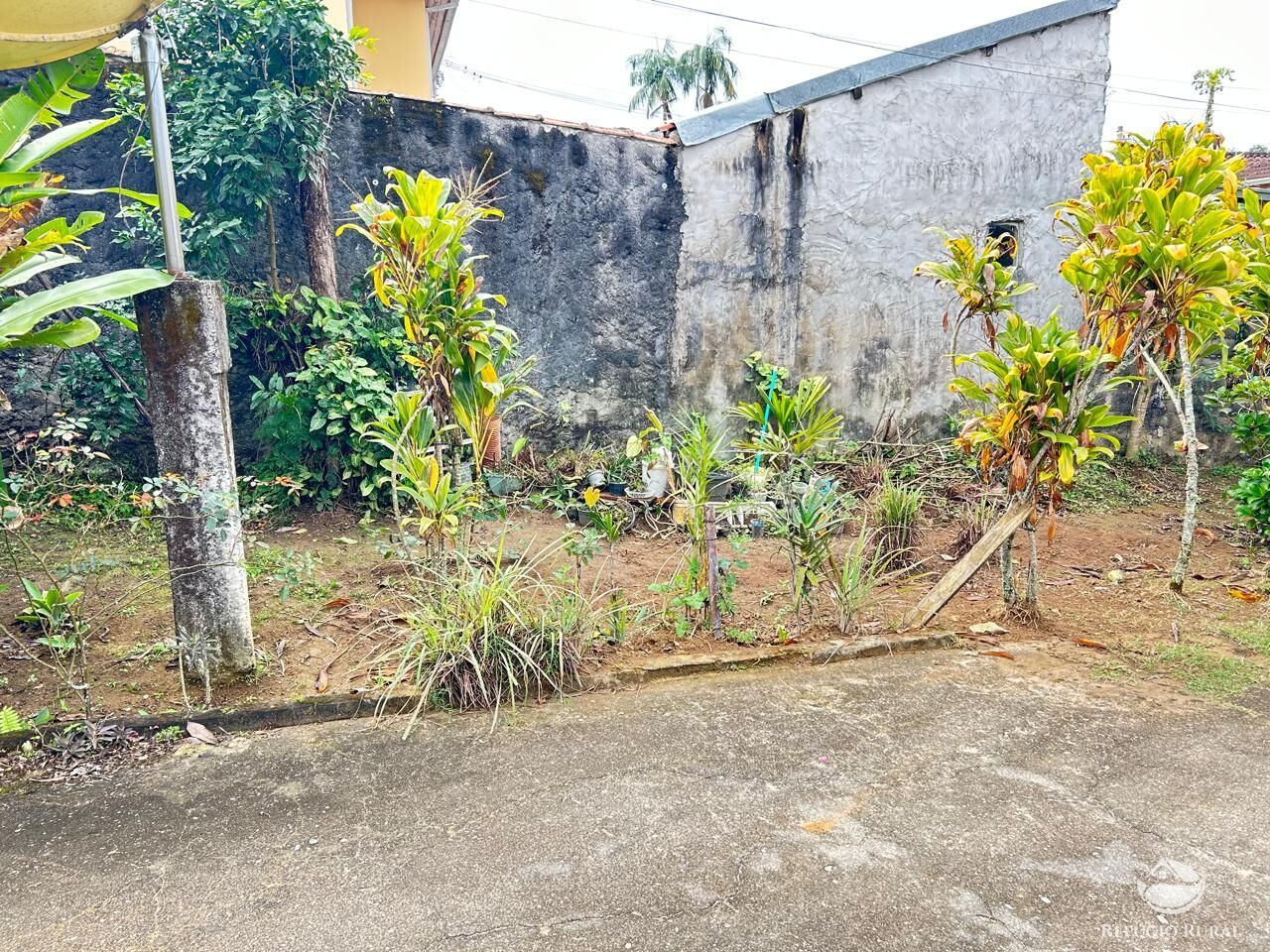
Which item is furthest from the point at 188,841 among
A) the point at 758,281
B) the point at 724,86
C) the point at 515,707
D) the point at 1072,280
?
the point at 724,86

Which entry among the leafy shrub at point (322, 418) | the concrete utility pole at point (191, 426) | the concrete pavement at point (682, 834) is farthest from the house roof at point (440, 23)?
the concrete pavement at point (682, 834)

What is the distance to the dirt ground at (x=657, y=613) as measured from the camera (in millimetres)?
3350

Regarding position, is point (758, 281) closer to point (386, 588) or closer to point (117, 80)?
point (386, 588)

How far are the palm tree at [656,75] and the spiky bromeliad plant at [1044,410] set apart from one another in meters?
24.0

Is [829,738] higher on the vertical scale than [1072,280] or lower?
lower

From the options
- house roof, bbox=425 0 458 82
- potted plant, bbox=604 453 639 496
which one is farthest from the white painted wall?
house roof, bbox=425 0 458 82

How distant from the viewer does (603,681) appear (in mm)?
3449

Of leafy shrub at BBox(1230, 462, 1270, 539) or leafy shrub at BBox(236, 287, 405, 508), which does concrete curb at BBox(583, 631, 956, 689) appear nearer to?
leafy shrub at BBox(236, 287, 405, 508)

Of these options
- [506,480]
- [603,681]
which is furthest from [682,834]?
[506,480]

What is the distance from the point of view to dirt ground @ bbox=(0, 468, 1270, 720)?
11.0 feet

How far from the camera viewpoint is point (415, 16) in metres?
10.7

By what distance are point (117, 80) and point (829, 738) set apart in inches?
A: 225

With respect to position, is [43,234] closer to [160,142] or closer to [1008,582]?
[160,142]

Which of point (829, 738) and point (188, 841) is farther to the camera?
point (829, 738)
